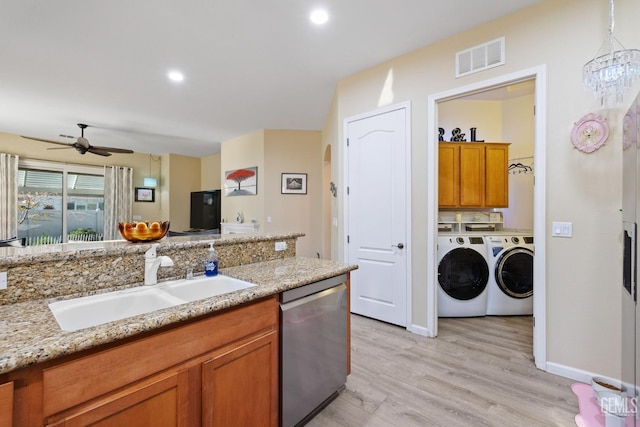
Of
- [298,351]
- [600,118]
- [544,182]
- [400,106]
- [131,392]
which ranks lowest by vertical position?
[298,351]

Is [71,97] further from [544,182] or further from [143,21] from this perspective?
[544,182]

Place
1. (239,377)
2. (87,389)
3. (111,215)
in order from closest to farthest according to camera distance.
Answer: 1. (87,389)
2. (239,377)
3. (111,215)

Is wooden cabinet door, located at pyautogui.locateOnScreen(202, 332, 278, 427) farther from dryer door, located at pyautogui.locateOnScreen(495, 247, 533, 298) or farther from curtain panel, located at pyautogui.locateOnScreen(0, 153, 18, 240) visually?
curtain panel, located at pyautogui.locateOnScreen(0, 153, 18, 240)

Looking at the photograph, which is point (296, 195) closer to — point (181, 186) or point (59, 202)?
point (181, 186)

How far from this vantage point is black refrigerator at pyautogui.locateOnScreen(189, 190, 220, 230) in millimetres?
7109

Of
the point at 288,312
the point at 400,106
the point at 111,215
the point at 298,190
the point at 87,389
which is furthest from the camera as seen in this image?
the point at 111,215

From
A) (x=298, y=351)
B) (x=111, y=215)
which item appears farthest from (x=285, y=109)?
(x=111, y=215)

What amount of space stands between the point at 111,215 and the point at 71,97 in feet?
12.6

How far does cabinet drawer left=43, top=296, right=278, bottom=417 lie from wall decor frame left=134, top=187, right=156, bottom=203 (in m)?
7.60

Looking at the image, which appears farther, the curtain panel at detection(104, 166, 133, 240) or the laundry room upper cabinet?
the curtain panel at detection(104, 166, 133, 240)

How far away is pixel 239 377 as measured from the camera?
50.6 inches

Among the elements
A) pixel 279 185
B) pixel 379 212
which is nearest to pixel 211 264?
pixel 379 212

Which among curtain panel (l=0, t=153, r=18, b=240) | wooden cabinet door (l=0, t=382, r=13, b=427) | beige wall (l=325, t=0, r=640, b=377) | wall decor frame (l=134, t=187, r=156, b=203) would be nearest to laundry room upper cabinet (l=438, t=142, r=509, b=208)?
beige wall (l=325, t=0, r=640, b=377)

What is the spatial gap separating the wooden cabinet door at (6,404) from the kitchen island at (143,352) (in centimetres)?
1
